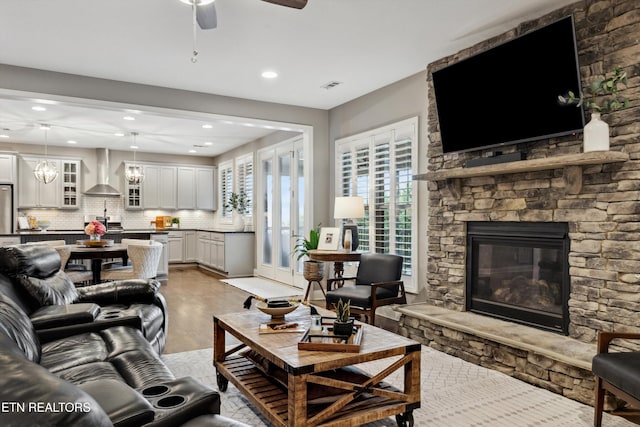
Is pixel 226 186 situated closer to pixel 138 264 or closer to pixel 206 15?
pixel 138 264

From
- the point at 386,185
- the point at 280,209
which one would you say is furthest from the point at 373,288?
the point at 280,209

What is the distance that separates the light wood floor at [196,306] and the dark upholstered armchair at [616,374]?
2.43m

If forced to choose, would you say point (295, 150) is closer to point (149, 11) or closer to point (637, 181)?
point (149, 11)

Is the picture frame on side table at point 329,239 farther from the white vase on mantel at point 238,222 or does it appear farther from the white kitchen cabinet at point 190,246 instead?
the white kitchen cabinet at point 190,246

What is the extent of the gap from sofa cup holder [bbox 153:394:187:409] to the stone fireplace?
2506mm

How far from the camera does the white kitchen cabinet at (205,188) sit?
1114 centimetres

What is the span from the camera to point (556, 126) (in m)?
3.46

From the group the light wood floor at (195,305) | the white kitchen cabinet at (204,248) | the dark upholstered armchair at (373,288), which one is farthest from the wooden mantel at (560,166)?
the white kitchen cabinet at (204,248)

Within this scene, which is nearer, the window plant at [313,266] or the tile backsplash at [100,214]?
the window plant at [313,266]

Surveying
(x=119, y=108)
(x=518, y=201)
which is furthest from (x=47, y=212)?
(x=518, y=201)

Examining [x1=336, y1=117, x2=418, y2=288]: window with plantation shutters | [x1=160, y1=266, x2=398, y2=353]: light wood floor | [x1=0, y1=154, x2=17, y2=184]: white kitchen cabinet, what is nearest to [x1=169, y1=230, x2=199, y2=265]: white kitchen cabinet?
[x1=160, y1=266, x2=398, y2=353]: light wood floor

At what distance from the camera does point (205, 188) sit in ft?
36.9

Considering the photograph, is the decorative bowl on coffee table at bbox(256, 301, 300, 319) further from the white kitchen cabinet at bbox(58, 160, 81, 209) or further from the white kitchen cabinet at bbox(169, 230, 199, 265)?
the white kitchen cabinet at bbox(58, 160, 81, 209)

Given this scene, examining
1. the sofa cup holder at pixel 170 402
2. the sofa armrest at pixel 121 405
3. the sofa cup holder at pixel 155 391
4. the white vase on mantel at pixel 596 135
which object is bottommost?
the sofa cup holder at pixel 155 391
